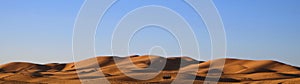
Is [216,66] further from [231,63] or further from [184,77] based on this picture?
[184,77]

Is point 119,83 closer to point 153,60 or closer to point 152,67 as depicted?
point 152,67

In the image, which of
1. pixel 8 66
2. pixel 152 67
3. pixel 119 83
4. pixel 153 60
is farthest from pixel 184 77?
pixel 8 66

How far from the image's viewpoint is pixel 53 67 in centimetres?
9369

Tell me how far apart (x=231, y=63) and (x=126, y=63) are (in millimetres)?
19549

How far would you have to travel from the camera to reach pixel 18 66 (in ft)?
308

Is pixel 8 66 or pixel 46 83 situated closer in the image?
pixel 46 83

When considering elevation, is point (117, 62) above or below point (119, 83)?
above

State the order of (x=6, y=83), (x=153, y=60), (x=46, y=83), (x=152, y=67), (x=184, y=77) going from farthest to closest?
1. (x=153, y=60)
2. (x=152, y=67)
3. (x=184, y=77)
4. (x=46, y=83)
5. (x=6, y=83)

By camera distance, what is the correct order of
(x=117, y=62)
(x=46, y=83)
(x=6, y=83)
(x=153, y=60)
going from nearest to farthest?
(x=6, y=83) < (x=46, y=83) < (x=153, y=60) < (x=117, y=62)

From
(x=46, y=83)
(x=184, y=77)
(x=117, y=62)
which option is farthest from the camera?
(x=117, y=62)

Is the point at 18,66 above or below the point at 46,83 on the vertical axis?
above

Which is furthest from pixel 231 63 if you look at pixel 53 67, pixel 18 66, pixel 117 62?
pixel 18 66

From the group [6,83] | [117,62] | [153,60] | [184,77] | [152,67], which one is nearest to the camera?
[6,83]

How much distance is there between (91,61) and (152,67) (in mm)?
18213
